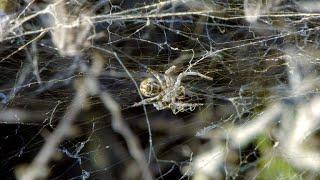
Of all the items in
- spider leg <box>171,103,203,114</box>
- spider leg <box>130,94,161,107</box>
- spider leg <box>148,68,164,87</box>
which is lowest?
spider leg <box>171,103,203,114</box>

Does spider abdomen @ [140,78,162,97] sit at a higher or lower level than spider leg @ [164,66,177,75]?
lower

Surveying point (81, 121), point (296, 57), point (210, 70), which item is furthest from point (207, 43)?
point (81, 121)

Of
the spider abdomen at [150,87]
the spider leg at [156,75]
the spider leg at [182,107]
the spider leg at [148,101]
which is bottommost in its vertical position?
the spider leg at [182,107]

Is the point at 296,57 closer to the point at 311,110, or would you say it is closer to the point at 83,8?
the point at 311,110

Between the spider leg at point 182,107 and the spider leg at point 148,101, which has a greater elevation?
the spider leg at point 148,101
